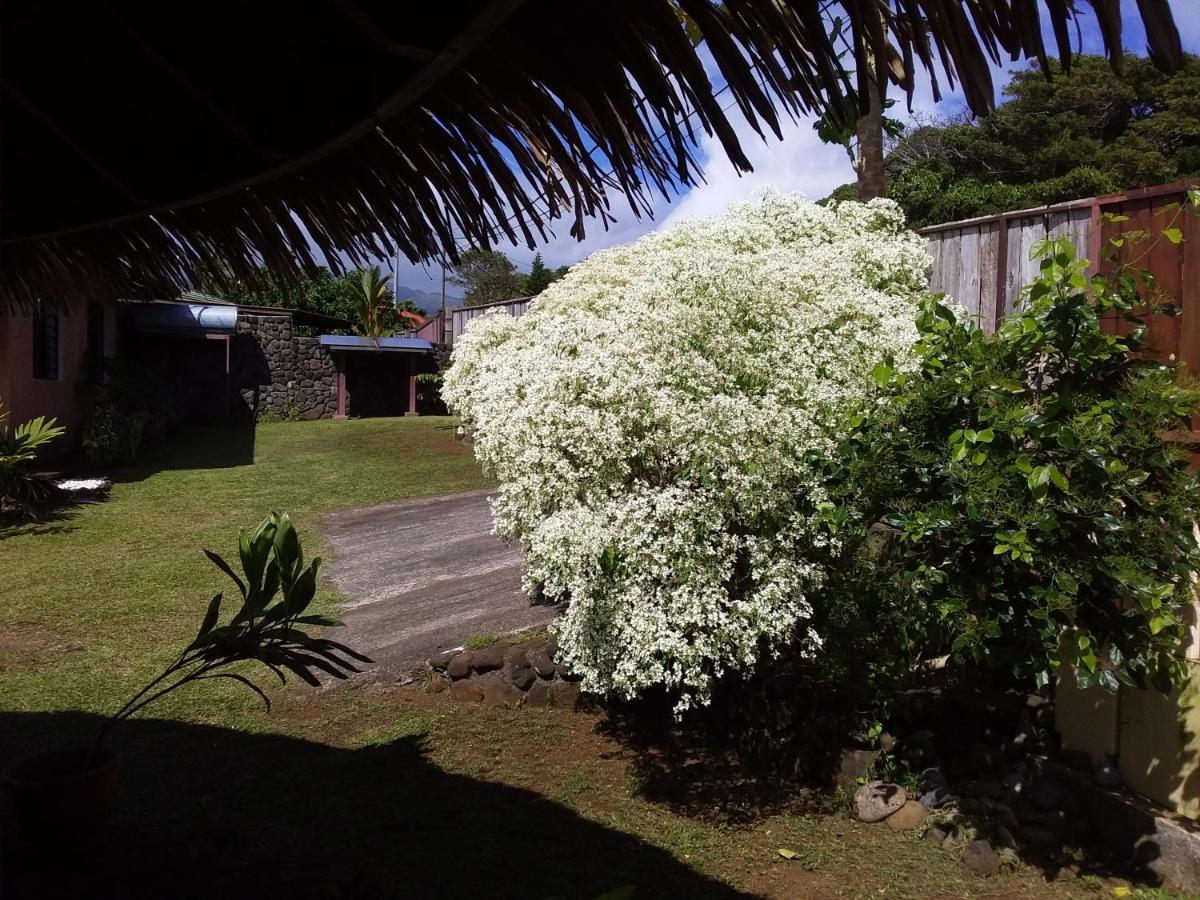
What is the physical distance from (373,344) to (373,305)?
2395 millimetres

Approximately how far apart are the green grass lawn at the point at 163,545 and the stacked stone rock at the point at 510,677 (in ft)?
4.21

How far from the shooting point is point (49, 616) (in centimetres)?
710

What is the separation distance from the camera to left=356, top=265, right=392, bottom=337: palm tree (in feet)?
76.8

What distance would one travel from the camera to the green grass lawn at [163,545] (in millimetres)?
5941

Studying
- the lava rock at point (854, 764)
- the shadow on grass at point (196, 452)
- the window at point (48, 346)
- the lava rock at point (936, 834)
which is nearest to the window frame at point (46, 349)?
the window at point (48, 346)

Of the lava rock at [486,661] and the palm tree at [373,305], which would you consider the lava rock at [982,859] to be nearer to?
the lava rock at [486,661]

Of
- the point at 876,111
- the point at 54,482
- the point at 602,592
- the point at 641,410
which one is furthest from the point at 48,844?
the point at 54,482

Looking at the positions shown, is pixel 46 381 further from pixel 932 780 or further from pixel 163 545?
pixel 932 780

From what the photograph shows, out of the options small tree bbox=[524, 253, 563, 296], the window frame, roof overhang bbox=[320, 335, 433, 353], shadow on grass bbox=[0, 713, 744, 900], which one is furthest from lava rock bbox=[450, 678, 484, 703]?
small tree bbox=[524, 253, 563, 296]

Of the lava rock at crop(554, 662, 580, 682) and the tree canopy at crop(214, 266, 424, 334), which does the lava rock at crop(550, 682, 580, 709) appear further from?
the tree canopy at crop(214, 266, 424, 334)

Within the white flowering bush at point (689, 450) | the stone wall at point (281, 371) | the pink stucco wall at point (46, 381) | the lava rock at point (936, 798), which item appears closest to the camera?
the white flowering bush at point (689, 450)

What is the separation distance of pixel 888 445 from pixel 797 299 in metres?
1.38

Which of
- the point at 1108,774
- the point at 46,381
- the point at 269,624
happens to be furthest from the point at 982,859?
the point at 46,381

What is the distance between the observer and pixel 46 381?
12641 millimetres
